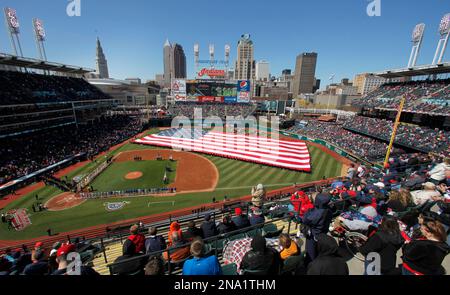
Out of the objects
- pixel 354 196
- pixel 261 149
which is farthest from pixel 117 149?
pixel 354 196

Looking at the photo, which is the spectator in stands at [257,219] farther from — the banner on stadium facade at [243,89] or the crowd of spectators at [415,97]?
the banner on stadium facade at [243,89]

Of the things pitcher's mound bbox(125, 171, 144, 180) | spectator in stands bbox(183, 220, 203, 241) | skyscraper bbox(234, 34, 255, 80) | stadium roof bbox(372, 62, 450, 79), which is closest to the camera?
spectator in stands bbox(183, 220, 203, 241)

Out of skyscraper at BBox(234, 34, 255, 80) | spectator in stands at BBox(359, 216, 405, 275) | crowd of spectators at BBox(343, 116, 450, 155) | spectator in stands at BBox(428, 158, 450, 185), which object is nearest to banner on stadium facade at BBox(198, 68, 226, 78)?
crowd of spectators at BBox(343, 116, 450, 155)

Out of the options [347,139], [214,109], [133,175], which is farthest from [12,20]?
[347,139]

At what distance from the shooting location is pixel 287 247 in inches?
171

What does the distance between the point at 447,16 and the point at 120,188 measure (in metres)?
56.2

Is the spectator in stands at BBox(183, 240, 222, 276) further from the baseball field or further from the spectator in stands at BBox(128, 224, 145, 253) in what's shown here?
the baseball field

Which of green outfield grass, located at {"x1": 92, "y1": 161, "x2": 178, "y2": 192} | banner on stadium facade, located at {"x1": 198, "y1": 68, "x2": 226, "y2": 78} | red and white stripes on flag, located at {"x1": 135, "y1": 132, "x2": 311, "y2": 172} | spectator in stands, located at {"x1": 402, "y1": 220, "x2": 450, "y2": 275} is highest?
banner on stadium facade, located at {"x1": 198, "y1": 68, "x2": 226, "y2": 78}

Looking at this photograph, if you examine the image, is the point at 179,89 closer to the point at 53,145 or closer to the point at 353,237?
the point at 53,145

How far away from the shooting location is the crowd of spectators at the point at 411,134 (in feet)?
82.5

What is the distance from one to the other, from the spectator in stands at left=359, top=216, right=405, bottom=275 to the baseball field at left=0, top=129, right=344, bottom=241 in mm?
18056

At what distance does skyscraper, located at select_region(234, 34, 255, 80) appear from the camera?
583 ft
